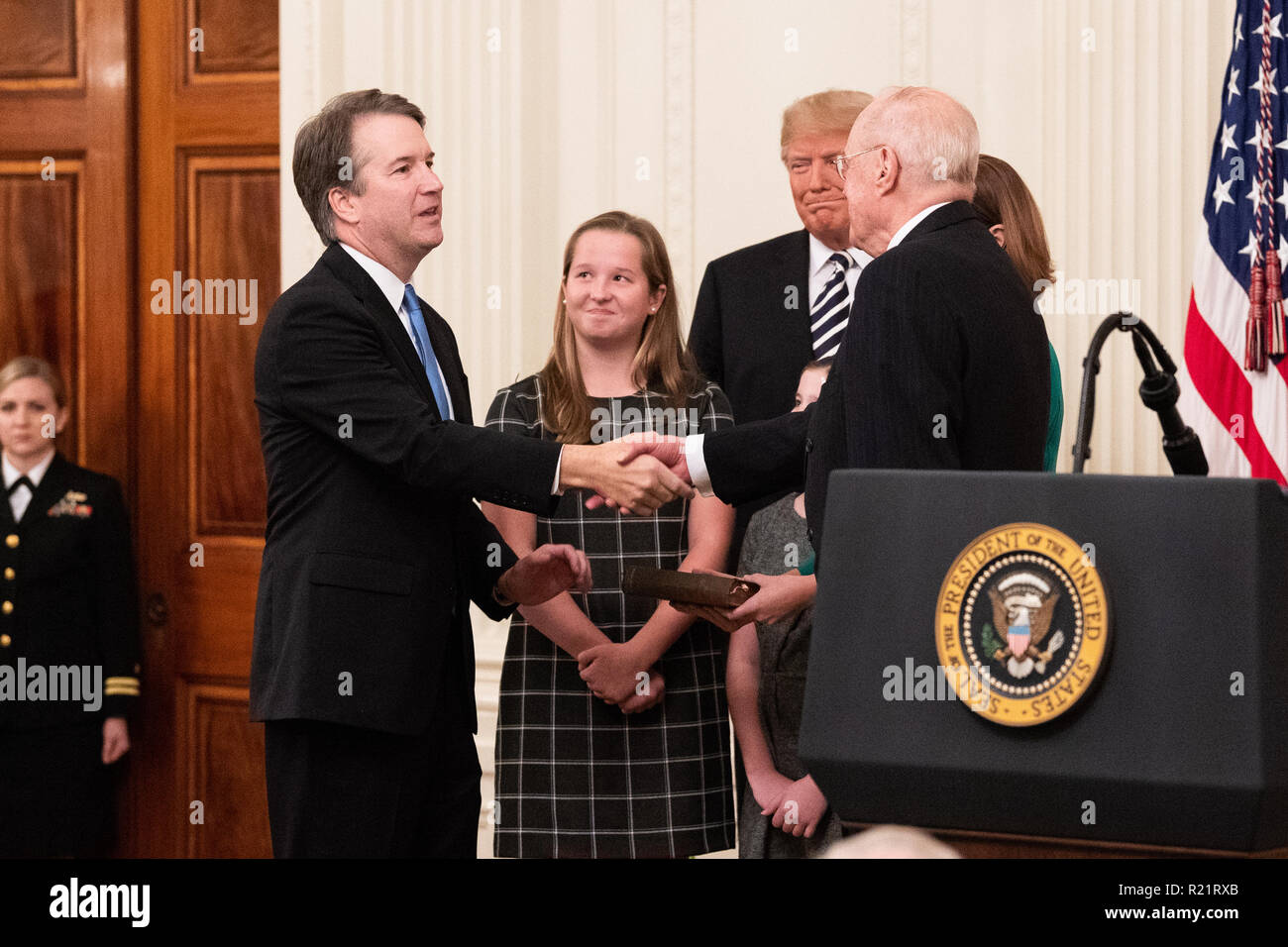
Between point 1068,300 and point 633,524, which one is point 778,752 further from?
point 1068,300

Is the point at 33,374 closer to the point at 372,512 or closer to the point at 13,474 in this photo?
the point at 13,474

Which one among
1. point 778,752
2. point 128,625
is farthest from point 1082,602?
point 128,625

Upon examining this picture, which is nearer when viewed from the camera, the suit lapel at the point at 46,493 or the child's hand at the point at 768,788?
the child's hand at the point at 768,788

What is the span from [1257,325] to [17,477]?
3.61 metres

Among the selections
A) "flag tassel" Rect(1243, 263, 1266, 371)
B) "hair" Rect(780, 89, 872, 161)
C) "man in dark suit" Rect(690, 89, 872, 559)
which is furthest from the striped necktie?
"flag tassel" Rect(1243, 263, 1266, 371)

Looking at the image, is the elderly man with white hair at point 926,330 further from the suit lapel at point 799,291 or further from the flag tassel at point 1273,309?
the flag tassel at point 1273,309

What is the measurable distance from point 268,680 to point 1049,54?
2928mm

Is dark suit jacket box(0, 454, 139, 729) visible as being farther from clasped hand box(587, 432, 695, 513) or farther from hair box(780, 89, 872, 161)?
hair box(780, 89, 872, 161)

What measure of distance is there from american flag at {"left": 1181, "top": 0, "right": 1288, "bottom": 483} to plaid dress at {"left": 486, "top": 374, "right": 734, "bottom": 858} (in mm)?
1414

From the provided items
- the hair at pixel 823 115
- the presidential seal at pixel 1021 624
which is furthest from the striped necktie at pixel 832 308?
the presidential seal at pixel 1021 624

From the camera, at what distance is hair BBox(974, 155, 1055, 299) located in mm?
2734

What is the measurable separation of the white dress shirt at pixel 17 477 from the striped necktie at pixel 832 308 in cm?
250

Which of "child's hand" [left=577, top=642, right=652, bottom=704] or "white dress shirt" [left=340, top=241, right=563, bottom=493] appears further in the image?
"child's hand" [left=577, top=642, right=652, bottom=704]

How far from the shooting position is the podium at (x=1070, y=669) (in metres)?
1.22
